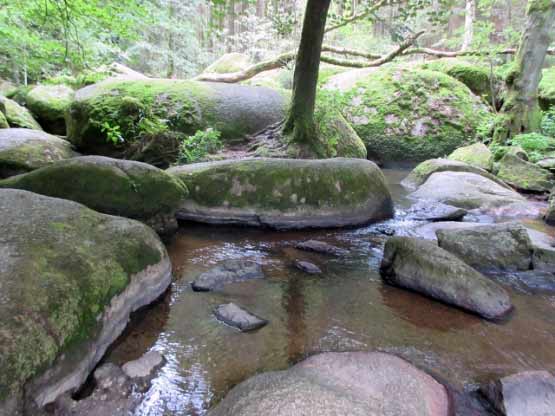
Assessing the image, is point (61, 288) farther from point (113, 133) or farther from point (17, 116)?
point (17, 116)

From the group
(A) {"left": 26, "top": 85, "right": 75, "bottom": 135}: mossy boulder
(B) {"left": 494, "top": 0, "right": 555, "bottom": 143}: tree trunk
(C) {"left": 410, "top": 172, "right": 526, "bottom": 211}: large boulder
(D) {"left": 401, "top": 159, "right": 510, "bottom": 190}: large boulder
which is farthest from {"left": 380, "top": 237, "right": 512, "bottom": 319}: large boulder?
(A) {"left": 26, "top": 85, "right": 75, "bottom": 135}: mossy boulder

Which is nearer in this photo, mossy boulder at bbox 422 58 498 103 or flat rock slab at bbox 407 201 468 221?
flat rock slab at bbox 407 201 468 221

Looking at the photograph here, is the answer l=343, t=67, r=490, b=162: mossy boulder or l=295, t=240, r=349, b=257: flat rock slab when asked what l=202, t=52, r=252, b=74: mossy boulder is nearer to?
l=343, t=67, r=490, b=162: mossy boulder

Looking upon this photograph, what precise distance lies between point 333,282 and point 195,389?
1.85 meters

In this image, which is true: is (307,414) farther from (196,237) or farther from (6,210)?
(196,237)

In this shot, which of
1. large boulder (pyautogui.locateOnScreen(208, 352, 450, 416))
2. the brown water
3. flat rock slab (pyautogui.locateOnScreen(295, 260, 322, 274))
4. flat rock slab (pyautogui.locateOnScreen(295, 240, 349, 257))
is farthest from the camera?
flat rock slab (pyautogui.locateOnScreen(295, 240, 349, 257))

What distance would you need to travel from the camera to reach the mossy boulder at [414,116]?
35.9 ft

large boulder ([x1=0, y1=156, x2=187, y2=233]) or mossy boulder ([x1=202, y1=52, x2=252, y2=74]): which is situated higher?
Answer: mossy boulder ([x1=202, y1=52, x2=252, y2=74])

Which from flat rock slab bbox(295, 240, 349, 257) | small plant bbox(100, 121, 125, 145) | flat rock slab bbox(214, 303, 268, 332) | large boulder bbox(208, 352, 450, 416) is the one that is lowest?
flat rock slab bbox(295, 240, 349, 257)

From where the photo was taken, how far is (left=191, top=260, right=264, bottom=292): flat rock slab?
3430 millimetres

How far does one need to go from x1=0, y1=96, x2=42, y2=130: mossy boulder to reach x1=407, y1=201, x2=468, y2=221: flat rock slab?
814 centimetres

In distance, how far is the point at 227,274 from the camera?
3645 millimetres

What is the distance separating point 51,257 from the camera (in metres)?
2.32

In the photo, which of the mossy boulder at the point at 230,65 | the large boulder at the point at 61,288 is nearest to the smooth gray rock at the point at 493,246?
the large boulder at the point at 61,288
